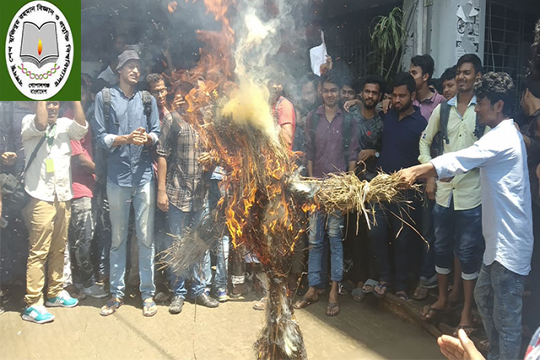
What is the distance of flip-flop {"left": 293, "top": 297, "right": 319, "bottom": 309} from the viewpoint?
5055 millimetres

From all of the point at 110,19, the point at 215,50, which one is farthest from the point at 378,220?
the point at 110,19

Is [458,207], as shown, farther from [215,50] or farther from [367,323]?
[215,50]

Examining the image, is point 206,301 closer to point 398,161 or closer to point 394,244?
point 394,244

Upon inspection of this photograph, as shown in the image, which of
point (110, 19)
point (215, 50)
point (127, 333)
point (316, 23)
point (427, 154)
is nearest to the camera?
point (215, 50)

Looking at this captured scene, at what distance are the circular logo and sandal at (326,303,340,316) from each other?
3.78 metres

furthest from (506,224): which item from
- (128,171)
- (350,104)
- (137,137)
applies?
(128,171)

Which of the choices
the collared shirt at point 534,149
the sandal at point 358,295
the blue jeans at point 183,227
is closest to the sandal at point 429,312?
the sandal at point 358,295

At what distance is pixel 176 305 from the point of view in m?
4.98

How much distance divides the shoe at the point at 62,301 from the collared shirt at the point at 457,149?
13.3 feet

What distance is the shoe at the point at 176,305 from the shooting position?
4.93 metres

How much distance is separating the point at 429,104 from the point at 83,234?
4269mm

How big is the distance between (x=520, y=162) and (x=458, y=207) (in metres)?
1.19

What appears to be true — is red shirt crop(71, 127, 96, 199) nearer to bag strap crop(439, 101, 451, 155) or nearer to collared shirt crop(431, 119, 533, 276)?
bag strap crop(439, 101, 451, 155)

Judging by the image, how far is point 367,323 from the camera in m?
4.75
